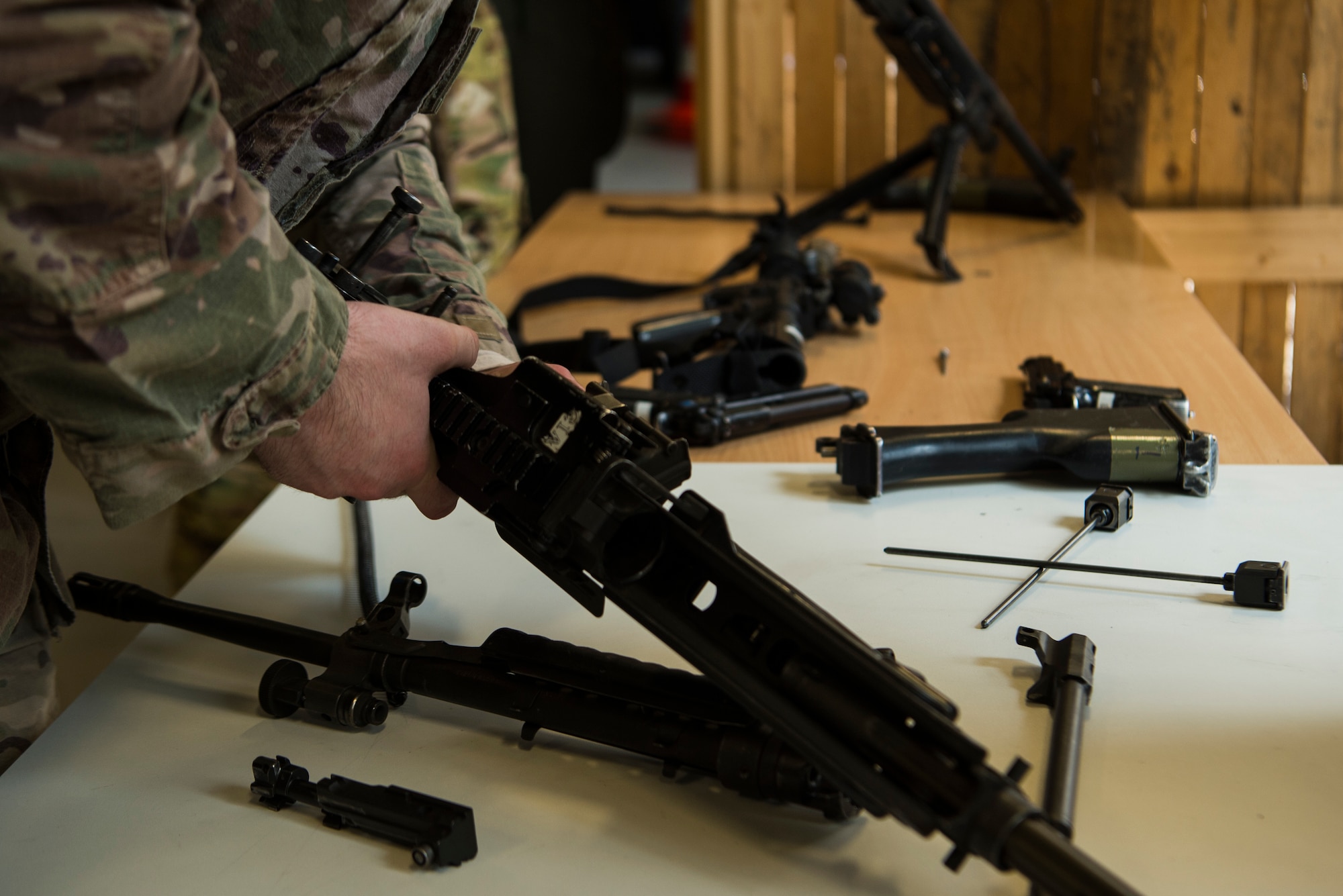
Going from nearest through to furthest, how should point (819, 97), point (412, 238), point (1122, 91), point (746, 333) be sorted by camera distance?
point (412, 238), point (746, 333), point (1122, 91), point (819, 97)

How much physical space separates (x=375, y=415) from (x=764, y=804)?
0.36m

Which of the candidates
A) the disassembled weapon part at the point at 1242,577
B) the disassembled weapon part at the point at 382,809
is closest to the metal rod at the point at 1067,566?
the disassembled weapon part at the point at 1242,577

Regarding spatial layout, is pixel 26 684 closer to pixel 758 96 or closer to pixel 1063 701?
pixel 1063 701

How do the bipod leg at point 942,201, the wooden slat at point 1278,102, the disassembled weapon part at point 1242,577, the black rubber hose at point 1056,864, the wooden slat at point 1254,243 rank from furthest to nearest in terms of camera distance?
the wooden slat at point 1278,102 < the wooden slat at point 1254,243 < the bipod leg at point 942,201 < the disassembled weapon part at point 1242,577 < the black rubber hose at point 1056,864

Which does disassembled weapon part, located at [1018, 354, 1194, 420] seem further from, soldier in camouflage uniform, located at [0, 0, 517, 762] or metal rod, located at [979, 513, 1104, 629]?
soldier in camouflage uniform, located at [0, 0, 517, 762]

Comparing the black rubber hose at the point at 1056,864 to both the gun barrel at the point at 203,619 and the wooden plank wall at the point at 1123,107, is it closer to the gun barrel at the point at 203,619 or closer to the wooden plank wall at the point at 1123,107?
the gun barrel at the point at 203,619

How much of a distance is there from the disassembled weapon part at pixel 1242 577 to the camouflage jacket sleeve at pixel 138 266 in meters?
0.61

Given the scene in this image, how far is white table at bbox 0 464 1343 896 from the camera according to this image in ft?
2.12

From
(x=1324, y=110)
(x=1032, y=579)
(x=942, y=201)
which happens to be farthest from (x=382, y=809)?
(x=1324, y=110)

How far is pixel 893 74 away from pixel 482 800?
86.0 inches

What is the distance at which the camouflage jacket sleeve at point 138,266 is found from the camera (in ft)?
1.95

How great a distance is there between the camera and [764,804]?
694 mm

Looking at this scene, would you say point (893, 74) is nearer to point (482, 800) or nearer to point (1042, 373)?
point (1042, 373)

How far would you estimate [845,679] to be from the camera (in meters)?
0.63
